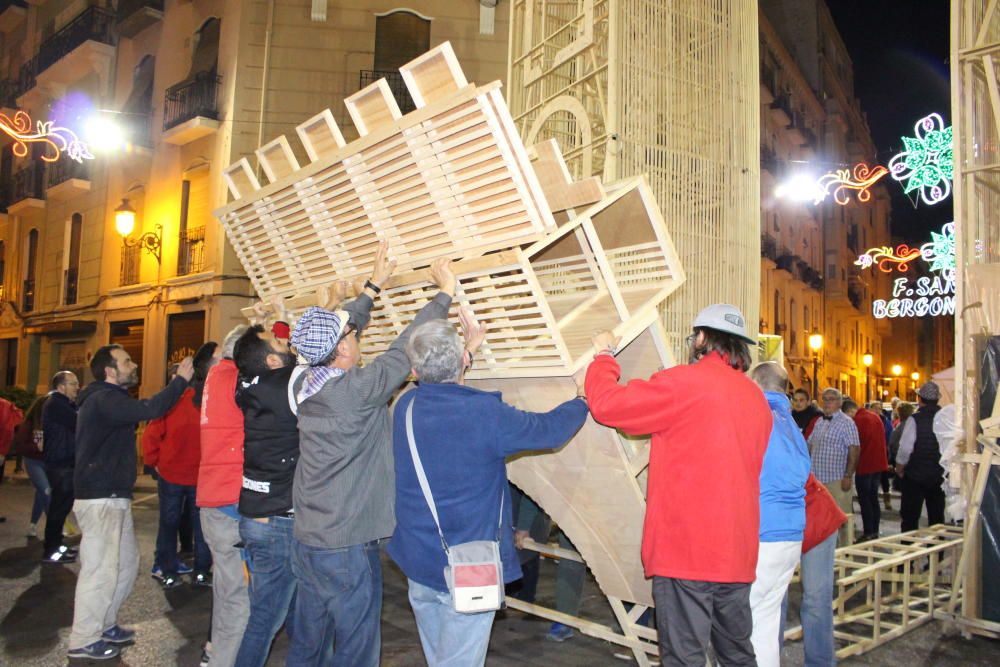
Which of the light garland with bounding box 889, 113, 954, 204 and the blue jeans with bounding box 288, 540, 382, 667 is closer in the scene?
the blue jeans with bounding box 288, 540, 382, 667

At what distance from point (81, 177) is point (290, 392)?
18553 millimetres

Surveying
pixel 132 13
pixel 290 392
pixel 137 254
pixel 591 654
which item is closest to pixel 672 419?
pixel 290 392

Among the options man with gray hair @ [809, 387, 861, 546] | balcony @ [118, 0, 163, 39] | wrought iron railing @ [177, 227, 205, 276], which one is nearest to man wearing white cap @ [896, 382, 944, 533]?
man with gray hair @ [809, 387, 861, 546]

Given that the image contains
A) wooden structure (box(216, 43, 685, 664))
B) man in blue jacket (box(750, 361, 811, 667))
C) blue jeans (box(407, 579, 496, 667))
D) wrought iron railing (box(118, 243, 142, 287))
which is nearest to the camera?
blue jeans (box(407, 579, 496, 667))

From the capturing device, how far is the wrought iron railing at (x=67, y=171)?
19.0 m

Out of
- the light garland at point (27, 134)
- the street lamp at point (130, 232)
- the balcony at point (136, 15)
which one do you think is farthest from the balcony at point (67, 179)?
the light garland at point (27, 134)

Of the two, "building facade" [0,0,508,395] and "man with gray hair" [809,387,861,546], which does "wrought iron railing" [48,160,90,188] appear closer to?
"building facade" [0,0,508,395]

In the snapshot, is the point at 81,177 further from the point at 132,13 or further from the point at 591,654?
the point at 591,654

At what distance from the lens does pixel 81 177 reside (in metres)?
18.9

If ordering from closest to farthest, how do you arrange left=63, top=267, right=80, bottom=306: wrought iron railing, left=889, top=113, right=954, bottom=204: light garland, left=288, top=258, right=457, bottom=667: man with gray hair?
left=288, top=258, right=457, bottom=667: man with gray hair → left=889, top=113, right=954, bottom=204: light garland → left=63, top=267, right=80, bottom=306: wrought iron railing

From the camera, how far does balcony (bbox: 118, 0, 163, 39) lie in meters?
16.7

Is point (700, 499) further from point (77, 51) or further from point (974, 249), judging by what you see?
point (77, 51)

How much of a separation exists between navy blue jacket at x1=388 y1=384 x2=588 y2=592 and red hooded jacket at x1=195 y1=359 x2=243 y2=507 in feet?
5.52

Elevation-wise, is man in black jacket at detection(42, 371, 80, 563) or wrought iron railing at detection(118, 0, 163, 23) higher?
wrought iron railing at detection(118, 0, 163, 23)
